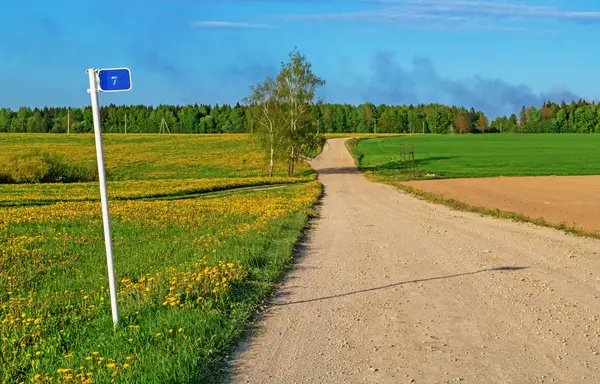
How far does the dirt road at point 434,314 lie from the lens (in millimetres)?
6539

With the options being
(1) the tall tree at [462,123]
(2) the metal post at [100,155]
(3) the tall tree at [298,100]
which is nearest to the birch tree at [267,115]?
(3) the tall tree at [298,100]

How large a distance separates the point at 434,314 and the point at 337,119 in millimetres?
177525

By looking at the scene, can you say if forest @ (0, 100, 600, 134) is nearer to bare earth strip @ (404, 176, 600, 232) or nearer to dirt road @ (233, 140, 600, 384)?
bare earth strip @ (404, 176, 600, 232)

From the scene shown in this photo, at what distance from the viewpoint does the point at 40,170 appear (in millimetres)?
53812

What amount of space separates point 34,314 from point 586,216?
20.5 metres

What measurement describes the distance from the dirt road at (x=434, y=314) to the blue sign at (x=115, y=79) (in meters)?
3.34

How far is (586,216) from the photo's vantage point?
23.2 meters

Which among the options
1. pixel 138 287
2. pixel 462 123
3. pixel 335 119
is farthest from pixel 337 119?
pixel 138 287

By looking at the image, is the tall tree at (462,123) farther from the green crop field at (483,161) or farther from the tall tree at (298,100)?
the tall tree at (298,100)

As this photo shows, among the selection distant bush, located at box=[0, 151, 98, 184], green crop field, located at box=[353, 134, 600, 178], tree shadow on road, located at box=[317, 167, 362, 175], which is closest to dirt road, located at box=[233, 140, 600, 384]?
green crop field, located at box=[353, 134, 600, 178]

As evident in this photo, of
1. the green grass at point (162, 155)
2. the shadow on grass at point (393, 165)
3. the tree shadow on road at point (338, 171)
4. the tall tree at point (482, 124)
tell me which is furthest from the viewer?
the tall tree at point (482, 124)

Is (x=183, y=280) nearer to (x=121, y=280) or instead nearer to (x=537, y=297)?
(x=121, y=280)

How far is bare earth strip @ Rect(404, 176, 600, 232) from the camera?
75.8 feet

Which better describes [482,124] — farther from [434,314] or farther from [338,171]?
[434,314]
